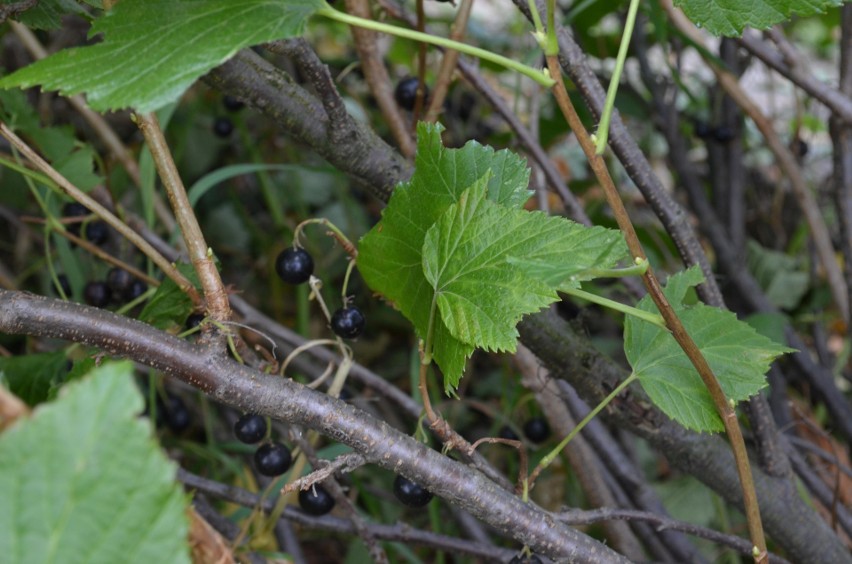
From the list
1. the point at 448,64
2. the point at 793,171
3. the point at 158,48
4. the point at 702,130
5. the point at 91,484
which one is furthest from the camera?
the point at 702,130

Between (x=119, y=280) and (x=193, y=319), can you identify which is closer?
(x=193, y=319)

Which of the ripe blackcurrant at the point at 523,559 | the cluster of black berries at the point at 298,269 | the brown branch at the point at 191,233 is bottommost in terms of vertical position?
the ripe blackcurrant at the point at 523,559

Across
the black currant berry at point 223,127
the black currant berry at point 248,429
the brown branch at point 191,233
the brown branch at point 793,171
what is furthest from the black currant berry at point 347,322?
the black currant berry at point 223,127

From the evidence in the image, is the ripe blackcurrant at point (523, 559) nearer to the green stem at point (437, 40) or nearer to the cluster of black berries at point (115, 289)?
the green stem at point (437, 40)

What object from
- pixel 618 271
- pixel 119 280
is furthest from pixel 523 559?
pixel 119 280

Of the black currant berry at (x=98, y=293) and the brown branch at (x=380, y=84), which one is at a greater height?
the brown branch at (x=380, y=84)

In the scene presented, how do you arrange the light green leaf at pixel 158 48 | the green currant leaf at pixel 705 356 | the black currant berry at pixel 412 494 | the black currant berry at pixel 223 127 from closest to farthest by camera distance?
the light green leaf at pixel 158 48, the green currant leaf at pixel 705 356, the black currant berry at pixel 412 494, the black currant berry at pixel 223 127

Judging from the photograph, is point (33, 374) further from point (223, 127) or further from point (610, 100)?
point (223, 127)

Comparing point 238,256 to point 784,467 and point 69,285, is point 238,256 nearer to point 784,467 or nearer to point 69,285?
point 69,285
